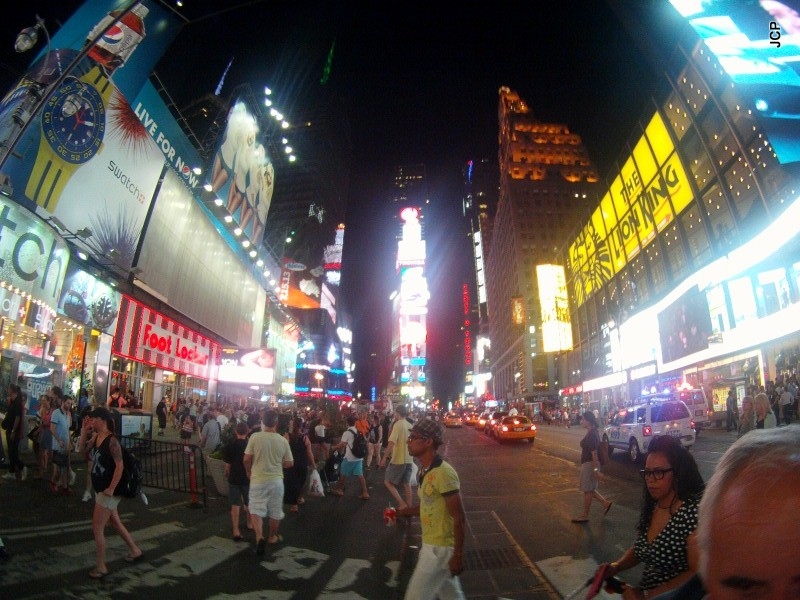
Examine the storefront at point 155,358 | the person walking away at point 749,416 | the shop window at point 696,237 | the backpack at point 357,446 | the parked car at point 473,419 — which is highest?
the shop window at point 696,237

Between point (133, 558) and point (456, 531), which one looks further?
point (133, 558)

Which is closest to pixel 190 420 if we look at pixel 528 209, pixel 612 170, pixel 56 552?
pixel 56 552

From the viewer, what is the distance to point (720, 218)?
3134cm

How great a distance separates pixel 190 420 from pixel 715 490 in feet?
79.5

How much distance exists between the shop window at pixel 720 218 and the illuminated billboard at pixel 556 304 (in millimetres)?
37775

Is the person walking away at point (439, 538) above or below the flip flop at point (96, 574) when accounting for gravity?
above

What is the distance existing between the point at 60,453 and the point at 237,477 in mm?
4650

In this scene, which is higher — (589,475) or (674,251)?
(674,251)

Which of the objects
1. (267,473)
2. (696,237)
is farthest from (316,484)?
(696,237)

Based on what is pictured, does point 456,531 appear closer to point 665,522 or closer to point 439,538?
point 439,538

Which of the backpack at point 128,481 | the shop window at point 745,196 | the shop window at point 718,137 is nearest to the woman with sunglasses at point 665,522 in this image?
the backpack at point 128,481

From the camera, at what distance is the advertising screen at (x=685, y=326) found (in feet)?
108

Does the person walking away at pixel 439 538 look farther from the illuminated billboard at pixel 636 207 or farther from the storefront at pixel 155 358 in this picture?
the illuminated billboard at pixel 636 207

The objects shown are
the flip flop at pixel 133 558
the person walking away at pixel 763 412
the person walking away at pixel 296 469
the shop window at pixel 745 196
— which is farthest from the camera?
the shop window at pixel 745 196
